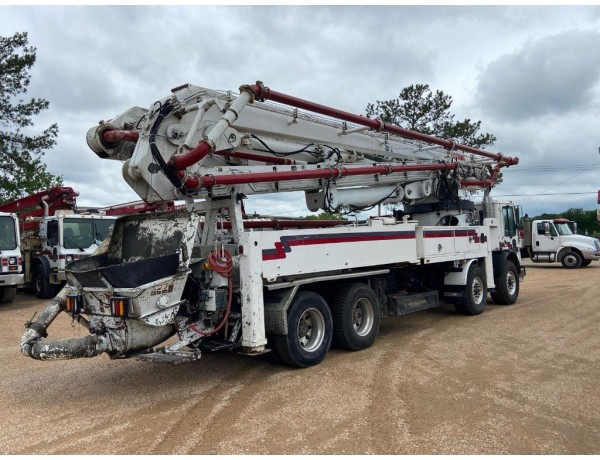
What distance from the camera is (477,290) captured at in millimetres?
10672

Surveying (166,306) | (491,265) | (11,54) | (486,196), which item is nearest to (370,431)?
(166,306)

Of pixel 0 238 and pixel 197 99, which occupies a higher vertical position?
pixel 197 99

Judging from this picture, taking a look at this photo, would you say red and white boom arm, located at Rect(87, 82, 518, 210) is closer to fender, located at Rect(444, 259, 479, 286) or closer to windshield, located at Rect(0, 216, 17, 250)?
fender, located at Rect(444, 259, 479, 286)

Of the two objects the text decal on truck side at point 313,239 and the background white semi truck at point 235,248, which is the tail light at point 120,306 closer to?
the background white semi truck at point 235,248

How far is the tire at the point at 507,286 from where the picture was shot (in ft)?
38.4

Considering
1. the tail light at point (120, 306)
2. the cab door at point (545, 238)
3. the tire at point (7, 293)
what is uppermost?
the cab door at point (545, 238)

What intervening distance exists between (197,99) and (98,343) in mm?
3189

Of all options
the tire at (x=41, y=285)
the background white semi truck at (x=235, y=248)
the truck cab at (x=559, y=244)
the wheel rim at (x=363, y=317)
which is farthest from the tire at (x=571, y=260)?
the tire at (x=41, y=285)

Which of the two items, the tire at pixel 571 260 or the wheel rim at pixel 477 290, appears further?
the tire at pixel 571 260

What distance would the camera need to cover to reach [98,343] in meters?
5.44

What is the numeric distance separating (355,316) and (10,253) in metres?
9.59

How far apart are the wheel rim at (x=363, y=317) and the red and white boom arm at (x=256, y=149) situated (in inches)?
67.7

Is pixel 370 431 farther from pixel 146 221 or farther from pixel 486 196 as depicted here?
pixel 486 196

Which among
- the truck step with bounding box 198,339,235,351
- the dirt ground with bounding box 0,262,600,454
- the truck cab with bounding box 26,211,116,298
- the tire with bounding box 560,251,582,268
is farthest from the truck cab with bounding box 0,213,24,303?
the tire with bounding box 560,251,582,268
